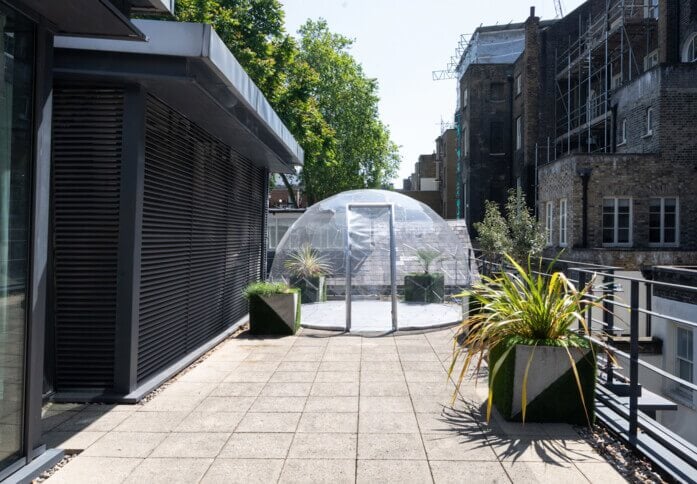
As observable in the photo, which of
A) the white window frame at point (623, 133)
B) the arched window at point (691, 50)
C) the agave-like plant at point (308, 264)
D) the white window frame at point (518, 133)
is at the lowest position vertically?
the agave-like plant at point (308, 264)

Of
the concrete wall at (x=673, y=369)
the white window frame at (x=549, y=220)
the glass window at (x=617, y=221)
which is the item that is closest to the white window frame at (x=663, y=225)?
the glass window at (x=617, y=221)

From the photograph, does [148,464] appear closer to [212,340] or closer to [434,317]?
[212,340]

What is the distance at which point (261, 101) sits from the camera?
842cm

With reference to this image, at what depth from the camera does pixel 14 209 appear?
4.03 metres

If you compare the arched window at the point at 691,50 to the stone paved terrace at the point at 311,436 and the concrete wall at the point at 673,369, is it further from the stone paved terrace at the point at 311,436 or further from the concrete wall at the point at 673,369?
the stone paved terrace at the point at 311,436

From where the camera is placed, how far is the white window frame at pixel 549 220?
22.3m

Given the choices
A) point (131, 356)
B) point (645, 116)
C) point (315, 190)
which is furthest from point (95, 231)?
point (315, 190)

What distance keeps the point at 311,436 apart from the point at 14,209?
9.81 feet

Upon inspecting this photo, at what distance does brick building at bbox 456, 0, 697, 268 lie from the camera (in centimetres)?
1906

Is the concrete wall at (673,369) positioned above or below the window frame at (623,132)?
below

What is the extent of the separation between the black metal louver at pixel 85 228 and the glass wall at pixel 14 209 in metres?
2.13

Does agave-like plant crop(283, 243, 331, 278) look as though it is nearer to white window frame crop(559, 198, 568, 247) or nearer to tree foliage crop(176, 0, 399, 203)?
tree foliage crop(176, 0, 399, 203)

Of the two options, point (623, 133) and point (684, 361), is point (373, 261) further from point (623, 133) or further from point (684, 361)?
point (623, 133)

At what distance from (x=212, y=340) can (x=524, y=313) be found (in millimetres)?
5638
